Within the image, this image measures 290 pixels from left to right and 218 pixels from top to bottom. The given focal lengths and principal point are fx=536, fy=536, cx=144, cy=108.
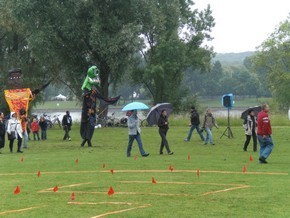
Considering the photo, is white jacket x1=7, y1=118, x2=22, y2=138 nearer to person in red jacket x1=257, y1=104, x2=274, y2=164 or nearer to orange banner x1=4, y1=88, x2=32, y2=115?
orange banner x1=4, y1=88, x2=32, y2=115

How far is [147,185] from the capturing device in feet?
39.9

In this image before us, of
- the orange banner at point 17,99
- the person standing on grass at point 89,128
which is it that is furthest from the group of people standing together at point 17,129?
the person standing on grass at point 89,128

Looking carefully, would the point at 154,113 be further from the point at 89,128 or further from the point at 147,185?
the point at 147,185

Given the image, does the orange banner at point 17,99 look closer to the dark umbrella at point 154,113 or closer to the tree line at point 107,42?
the dark umbrella at point 154,113

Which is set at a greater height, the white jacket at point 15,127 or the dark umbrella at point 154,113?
the dark umbrella at point 154,113

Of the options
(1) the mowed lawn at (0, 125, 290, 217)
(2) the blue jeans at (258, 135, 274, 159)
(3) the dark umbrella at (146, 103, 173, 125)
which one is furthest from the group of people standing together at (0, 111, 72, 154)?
(2) the blue jeans at (258, 135, 274, 159)

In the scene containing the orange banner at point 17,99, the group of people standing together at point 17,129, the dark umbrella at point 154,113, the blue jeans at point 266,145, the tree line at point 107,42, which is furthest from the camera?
the tree line at point 107,42

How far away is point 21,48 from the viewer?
47844mm

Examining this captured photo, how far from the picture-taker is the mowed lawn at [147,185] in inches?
365

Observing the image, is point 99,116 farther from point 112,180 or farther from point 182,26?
point 112,180

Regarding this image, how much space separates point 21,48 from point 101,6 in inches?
432

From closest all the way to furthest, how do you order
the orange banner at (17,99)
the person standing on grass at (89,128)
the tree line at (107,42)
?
1. the person standing on grass at (89,128)
2. the orange banner at (17,99)
3. the tree line at (107,42)

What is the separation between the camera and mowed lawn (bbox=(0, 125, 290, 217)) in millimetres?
9281

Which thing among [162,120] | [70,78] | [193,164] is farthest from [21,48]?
[193,164]
